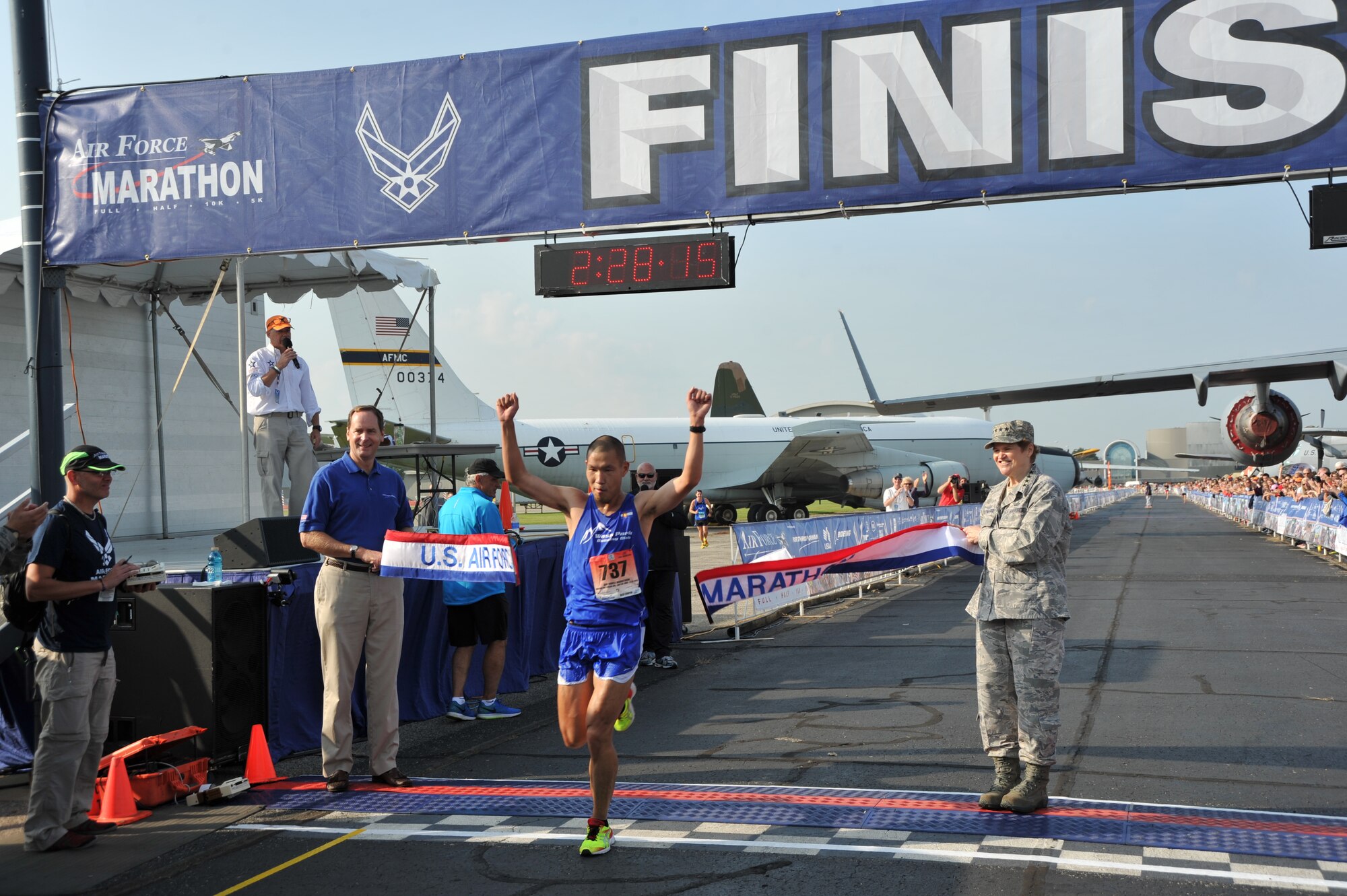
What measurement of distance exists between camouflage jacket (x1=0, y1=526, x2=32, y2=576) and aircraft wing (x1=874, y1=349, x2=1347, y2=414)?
22601 millimetres

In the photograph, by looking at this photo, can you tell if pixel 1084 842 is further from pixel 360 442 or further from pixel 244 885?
pixel 360 442

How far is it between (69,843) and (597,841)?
8.66 ft

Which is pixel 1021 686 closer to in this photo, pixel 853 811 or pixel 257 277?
pixel 853 811

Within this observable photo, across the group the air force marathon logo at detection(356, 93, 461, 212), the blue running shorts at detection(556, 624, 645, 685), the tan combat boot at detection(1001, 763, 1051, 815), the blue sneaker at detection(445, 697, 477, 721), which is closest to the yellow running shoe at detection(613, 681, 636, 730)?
the blue running shorts at detection(556, 624, 645, 685)

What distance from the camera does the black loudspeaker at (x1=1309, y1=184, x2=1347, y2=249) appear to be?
8320mm

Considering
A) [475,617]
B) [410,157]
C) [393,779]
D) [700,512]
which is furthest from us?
[700,512]

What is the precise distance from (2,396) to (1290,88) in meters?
15.9

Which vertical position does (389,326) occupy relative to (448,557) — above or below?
above

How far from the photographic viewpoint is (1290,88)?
8312mm

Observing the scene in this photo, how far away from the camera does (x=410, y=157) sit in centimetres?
995

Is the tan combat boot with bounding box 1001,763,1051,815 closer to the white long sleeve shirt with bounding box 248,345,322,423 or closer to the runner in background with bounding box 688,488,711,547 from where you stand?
the white long sleeve shirt with bounding box 248,345,322,423

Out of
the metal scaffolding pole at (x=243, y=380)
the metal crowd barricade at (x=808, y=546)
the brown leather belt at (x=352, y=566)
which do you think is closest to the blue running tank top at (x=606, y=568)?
the brown leather belt at (x=352, y=566)

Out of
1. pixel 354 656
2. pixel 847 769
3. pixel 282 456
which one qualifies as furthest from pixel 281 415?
pixel 847 769

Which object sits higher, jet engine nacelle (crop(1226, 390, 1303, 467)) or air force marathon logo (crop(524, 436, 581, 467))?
jet engine nacelle (crop(1226, 390, 1303, 467))
